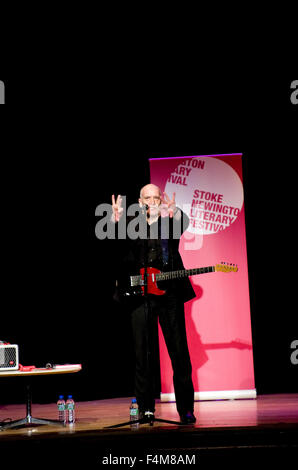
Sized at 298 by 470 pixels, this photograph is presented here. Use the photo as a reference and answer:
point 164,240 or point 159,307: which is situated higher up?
point 164,240

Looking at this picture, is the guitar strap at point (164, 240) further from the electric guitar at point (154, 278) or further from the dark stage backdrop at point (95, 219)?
the dark stage backdrop at point (95, 219)

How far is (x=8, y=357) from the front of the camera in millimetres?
4602

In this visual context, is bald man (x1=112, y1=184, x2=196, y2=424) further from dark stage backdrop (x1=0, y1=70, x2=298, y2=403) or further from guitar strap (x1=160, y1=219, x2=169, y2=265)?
dark stage backdrop (x1=0, y1=70, x2=298, y2=403)

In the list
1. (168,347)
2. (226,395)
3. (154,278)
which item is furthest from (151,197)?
(226,395)

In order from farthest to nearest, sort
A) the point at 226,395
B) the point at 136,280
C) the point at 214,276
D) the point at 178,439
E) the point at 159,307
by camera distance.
Answer: the point at 214,276 < the point at 226,395 < the point at 159,307 < the point at 136,280 < the point at 178,439

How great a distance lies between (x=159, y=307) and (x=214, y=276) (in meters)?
1.33

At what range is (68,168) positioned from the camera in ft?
20.9

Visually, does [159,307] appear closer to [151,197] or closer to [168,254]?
[168,254]

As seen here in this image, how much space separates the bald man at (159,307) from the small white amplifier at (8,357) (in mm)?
993

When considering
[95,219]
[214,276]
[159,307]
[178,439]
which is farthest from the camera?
[95,219]

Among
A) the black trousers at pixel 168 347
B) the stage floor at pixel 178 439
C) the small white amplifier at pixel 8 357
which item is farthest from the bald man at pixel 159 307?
the small white amplifier at pixel 8 357
